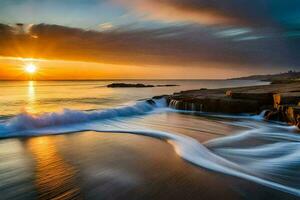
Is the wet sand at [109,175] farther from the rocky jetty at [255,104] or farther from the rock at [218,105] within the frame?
the rock at [218,105]

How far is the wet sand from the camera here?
17.1ft

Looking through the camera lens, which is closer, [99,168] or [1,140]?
[99,168]

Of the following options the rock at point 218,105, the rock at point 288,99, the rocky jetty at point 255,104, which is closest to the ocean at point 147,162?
the rocky jetty at point 255,104

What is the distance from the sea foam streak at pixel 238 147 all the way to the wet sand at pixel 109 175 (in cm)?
52

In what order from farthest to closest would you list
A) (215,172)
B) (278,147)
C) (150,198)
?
(278,147) < (215,172) < (150,198)

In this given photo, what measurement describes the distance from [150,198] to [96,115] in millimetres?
12486

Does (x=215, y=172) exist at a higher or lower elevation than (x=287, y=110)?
lower

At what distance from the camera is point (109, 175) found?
20.5 feet

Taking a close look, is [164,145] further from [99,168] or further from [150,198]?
[150,198]

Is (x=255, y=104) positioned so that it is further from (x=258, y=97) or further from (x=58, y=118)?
(x=58, y=118)

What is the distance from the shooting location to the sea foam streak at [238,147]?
21.1ft

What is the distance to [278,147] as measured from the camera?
948 cm

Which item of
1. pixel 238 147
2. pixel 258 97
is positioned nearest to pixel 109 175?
pixel 238 147

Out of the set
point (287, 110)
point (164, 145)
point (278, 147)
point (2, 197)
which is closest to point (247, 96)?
point (287, 110)
